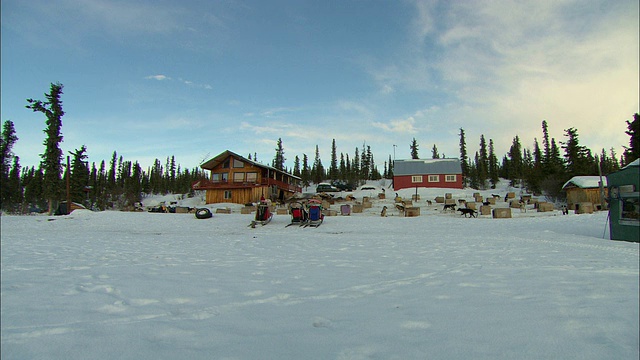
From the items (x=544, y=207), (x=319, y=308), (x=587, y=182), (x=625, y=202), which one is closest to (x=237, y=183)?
(x=544, y=207)

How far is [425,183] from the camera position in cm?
5009

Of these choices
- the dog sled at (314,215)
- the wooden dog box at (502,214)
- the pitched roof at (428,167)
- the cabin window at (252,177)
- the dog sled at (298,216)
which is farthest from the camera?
the pitched roof at (428,167)

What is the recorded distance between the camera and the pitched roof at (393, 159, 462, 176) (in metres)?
49.9

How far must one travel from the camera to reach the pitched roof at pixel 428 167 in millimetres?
49906

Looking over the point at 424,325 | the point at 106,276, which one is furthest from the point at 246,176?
the point at 424,325

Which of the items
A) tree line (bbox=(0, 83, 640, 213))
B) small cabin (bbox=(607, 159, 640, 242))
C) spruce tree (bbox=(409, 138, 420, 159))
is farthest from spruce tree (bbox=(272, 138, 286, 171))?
small cabin (bbox=(607, 159, 640, 242))

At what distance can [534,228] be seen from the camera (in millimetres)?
15750

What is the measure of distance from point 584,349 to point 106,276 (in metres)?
6.65

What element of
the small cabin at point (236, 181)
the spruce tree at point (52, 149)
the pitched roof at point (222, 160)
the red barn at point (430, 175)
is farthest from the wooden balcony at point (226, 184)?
the red barn at point (430, 175)

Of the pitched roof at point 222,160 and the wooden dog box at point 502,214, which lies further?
the pitched roof at point 222,160

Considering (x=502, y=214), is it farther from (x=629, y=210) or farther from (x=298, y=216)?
(x=298, y=216)

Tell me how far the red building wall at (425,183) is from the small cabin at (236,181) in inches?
833

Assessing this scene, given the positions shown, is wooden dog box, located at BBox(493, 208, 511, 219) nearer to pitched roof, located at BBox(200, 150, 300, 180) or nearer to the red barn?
pitched roof, located at BBox(200, 150, 300, 180)

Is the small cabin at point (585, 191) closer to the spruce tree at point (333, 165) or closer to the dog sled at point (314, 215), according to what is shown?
the dog sled at point (314, 215)
